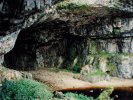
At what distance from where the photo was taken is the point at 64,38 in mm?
46875

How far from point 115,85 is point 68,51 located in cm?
1091

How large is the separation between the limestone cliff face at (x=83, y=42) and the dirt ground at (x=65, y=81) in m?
2.82

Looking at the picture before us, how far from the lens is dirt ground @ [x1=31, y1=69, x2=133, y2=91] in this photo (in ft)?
120

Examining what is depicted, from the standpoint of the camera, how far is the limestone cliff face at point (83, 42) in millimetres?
39719

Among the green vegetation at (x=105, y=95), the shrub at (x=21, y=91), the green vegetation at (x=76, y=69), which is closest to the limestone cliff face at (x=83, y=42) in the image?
the green vegetation at (x=76, y=69)

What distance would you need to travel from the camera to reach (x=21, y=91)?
813 inches

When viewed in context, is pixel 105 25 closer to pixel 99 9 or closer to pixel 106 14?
pixel 106 14

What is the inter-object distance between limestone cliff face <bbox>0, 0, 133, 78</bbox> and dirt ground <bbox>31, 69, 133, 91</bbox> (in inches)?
111

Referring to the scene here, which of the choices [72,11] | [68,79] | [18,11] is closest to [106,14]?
[72,11]

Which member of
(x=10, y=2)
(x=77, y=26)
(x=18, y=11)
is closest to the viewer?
(x=10, y=2)

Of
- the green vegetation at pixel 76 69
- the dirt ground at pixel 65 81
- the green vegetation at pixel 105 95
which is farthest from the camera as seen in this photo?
the green vegetation at pixel 76 69

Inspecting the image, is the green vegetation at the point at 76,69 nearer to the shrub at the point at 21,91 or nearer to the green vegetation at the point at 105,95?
the green vegetation at the point at 105,95

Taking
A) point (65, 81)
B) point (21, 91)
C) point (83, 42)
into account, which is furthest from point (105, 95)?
point (83, 42)

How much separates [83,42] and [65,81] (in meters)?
9.04
